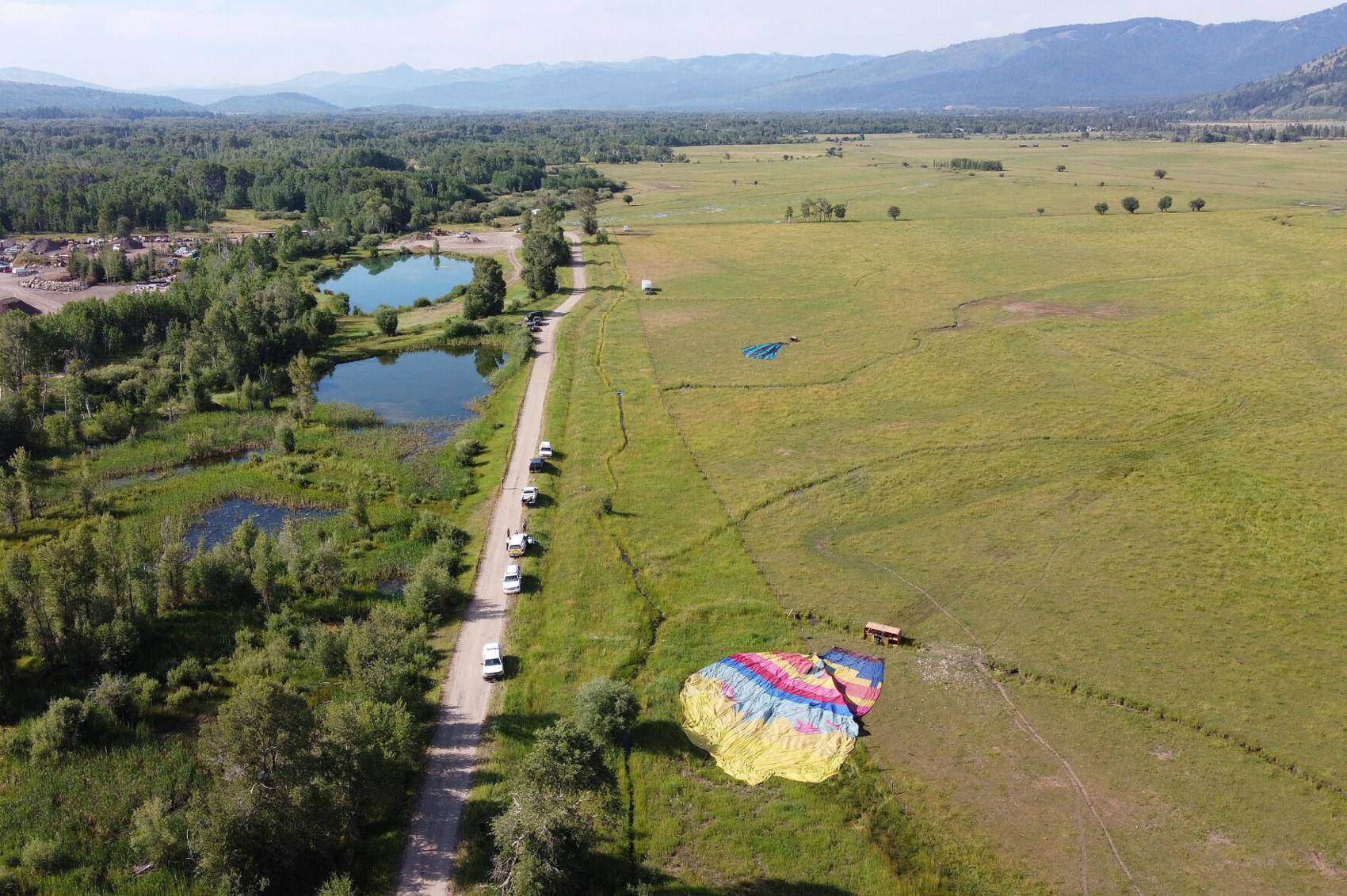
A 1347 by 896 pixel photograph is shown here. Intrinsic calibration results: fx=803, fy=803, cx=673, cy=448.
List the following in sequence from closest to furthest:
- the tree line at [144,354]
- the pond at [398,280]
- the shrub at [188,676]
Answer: the shrub at [188,676]
the tree line at [144,354]
the pond at [398,280]

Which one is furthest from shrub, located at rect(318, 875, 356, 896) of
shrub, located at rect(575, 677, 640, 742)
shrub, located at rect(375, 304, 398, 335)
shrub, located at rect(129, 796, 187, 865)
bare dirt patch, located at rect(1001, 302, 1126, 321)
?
bare dirt patch, located at rect(1001, 302, 1126, 321)

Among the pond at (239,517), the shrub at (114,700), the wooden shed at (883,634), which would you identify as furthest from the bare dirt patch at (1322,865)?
the pond at (239,517)

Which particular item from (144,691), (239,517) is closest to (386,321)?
(239,517)

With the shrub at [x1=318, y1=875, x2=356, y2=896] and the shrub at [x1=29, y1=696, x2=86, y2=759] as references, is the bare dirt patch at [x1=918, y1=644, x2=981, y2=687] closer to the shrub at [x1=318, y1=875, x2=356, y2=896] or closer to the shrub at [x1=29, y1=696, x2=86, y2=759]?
the shrub at [x1=318, y1=875, x2=356, y2=896]

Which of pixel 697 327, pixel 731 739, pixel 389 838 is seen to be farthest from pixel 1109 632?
pixel 697 327

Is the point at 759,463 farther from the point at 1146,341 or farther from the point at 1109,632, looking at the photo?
the point at 1146,341

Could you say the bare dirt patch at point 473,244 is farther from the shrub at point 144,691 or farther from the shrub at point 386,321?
the shrub at point 144,691
